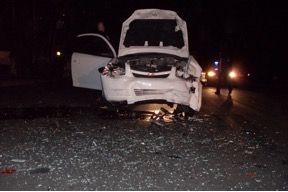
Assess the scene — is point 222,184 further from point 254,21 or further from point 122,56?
point 254,21

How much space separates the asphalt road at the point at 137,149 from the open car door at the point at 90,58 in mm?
658

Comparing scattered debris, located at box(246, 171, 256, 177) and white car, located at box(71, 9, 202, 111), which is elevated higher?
white car, located at box(71, 9, 202, 111)

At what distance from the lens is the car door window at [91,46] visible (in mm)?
9891

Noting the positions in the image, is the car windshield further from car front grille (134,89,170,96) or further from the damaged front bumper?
car front grille (134,89,170,96)

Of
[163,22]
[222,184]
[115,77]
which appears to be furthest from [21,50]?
[222,184]

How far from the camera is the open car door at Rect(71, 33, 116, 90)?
966 cm

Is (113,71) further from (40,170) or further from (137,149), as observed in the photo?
(40,170)

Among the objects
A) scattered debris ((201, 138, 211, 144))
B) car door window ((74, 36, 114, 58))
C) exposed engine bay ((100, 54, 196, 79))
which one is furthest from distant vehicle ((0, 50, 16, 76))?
scattered debris ((201, 138, 211, 144))

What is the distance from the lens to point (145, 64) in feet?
27.9

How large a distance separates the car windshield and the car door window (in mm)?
525

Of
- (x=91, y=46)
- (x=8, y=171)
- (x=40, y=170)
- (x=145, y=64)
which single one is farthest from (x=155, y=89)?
(x=8, y=171)

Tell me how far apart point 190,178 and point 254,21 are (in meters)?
21.6

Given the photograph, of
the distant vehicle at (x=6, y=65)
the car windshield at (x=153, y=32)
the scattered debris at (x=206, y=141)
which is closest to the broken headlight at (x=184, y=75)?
the scattered debris at (x=206, y=141)

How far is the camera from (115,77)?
827cm
